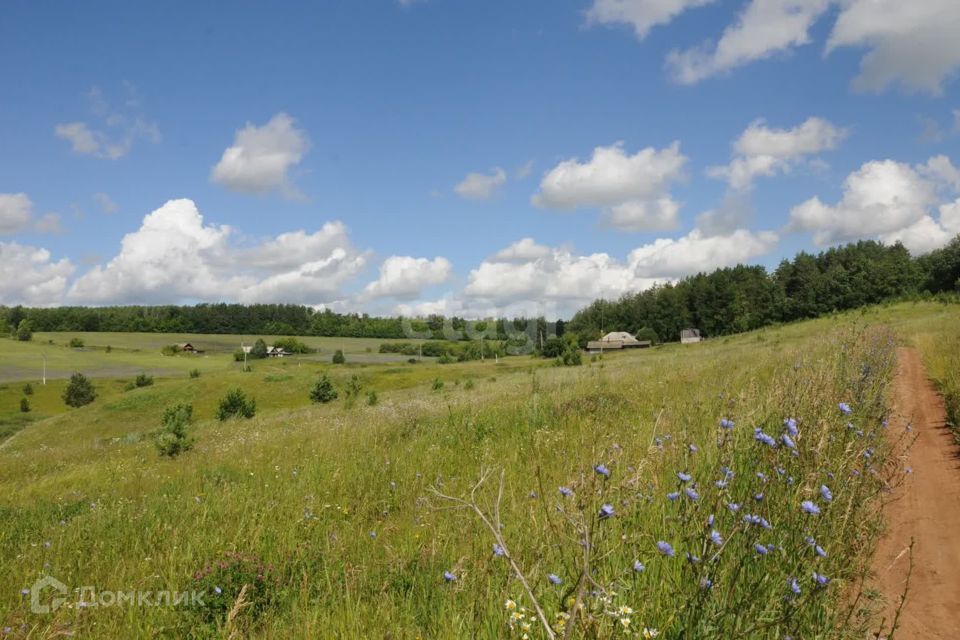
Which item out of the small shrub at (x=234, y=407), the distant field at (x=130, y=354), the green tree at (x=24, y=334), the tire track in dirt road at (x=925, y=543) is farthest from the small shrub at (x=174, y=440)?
the green tree at (x=24, y=334)

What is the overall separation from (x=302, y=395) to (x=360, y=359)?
51.3m

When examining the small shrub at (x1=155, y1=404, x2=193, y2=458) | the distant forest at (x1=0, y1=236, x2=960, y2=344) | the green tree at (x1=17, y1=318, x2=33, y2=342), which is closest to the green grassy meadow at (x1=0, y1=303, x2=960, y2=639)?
the small shrub at (x1=155, y1=404, x2=193, y2=458)

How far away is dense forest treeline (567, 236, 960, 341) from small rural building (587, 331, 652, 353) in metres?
3.11

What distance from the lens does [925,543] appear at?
3916mm

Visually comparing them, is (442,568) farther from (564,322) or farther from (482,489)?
(564,322)

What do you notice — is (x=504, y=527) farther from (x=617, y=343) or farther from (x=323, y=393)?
(x=617, y=343)

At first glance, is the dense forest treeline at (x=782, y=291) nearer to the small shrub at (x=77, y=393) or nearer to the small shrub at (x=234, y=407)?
the small shrub at (x=234, y=407)

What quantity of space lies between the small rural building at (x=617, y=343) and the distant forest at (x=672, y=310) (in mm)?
2602

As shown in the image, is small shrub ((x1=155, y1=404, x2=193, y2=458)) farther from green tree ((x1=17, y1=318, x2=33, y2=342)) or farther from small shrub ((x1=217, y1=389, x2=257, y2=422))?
green tree ((x1=17, y1=318, x2=33, y2=342))

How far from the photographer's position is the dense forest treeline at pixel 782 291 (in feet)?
244

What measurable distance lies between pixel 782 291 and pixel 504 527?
103497 millimetres

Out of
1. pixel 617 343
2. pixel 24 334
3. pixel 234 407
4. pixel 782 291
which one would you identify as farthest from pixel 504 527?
pixel 24 334

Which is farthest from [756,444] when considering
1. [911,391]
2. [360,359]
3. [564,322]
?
[564,322]

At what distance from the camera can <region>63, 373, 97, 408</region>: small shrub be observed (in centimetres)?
7400
